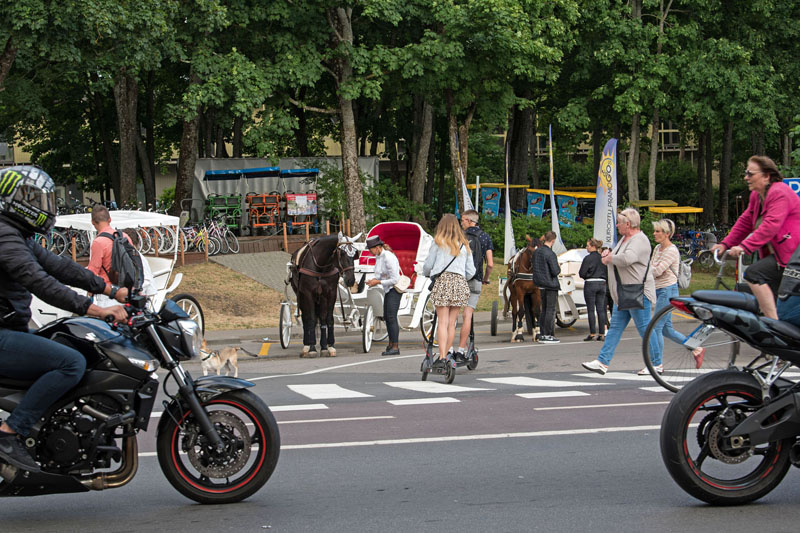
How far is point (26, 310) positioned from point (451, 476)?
2835mm

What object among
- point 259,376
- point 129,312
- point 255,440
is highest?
point 129,312

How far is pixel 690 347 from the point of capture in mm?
7340

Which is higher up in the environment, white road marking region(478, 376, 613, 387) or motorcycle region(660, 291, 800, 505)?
motorcycle region(660, 291, 800, 505)

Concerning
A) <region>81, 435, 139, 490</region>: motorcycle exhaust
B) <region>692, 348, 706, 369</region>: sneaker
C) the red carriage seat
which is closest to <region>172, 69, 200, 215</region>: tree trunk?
the red carriage seat

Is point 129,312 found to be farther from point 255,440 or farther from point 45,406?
point 255,440

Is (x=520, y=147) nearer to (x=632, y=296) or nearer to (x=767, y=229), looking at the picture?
(x=632, y=296)

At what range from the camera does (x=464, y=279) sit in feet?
36.9

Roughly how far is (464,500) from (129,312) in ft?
7.21

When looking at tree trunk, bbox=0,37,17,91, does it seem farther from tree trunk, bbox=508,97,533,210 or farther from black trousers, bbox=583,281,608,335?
tree trunk, bbox=508,97,533,210

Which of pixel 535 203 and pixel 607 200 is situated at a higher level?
pixel 607 200

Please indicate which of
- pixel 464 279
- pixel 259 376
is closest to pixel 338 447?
pixel 464 279

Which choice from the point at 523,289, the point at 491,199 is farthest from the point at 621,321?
the point at 491,199

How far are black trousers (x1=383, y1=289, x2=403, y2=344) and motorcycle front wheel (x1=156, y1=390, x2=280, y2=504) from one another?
10.00 metres

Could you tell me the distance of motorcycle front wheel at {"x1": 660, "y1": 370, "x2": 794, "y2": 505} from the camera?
17.6 ft
